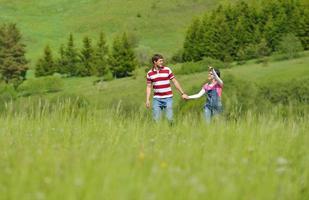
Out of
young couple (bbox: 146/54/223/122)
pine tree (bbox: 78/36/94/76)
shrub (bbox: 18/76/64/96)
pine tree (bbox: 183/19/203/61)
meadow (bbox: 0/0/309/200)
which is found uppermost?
meadow (bbox: 0/0/309/200)

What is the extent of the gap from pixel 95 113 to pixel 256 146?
3.49m

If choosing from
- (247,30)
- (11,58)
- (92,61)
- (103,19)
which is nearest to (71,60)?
(92,61)

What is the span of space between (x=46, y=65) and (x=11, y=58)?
735 cm

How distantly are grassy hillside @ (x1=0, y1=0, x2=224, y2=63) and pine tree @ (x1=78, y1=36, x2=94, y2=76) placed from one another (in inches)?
701

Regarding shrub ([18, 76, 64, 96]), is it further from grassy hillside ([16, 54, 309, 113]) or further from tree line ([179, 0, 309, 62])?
tree line ([179, 0, 309, 62])

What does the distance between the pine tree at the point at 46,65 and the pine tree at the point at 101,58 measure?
939 centimetres

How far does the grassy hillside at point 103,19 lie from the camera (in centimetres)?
16050

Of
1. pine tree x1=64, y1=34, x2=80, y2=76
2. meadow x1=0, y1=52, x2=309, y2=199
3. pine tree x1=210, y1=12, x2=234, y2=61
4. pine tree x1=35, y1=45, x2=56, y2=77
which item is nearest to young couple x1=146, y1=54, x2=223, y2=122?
meadow x1=0, y1=52, x2=309, y2=199

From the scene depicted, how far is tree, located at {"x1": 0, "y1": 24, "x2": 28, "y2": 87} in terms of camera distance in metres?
133

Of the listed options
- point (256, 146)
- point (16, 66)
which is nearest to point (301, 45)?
point (16, 66)

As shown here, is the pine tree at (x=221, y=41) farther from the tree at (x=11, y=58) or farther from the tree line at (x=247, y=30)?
the tree at (x=11, y=58)

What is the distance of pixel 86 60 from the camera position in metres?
134

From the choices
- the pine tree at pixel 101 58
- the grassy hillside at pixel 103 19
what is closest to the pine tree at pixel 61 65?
the pine tree at pixel 101 58

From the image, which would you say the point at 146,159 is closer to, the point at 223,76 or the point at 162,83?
the point at 162,83
